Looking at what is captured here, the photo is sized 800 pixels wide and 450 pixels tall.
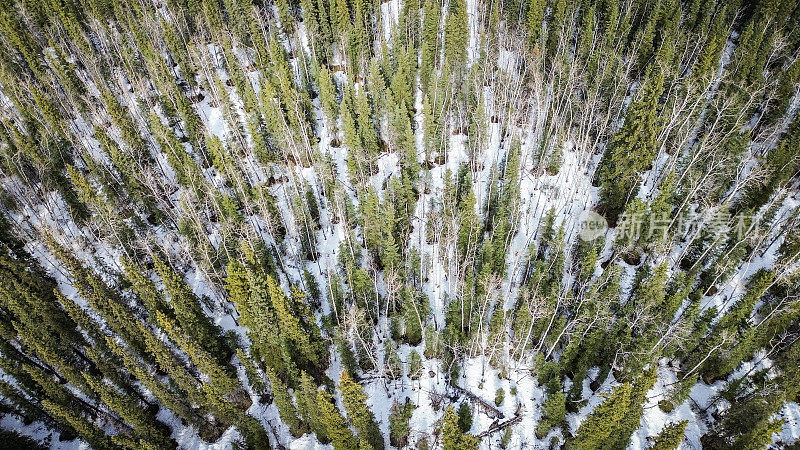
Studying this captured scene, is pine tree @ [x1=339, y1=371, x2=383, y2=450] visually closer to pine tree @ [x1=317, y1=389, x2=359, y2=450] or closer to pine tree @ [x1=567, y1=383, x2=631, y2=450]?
pine tree @ [x1=317, y1=389, x2=359, y2=450]

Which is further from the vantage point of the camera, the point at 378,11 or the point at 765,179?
the point at 378,11

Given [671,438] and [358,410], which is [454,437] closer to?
[358,410]

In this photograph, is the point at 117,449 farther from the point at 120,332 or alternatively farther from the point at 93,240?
the point at 93,240

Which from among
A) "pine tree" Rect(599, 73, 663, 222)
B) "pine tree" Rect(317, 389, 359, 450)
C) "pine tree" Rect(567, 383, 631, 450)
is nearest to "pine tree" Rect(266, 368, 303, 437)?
"pine tree" Rect(317, 389, 359, 450)

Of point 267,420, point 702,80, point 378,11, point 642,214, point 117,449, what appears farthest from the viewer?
point 378,11

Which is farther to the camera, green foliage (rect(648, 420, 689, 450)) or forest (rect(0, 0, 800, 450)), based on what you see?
forest (rect(0, 0, 800, 450))

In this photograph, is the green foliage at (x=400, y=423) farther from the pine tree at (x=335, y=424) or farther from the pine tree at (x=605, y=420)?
the pine tree at (x=605, y=420)

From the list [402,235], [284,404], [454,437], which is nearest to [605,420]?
[454,437]

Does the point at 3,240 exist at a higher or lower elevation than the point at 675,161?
lower

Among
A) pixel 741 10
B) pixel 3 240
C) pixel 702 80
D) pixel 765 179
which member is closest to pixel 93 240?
pixel 3 240
